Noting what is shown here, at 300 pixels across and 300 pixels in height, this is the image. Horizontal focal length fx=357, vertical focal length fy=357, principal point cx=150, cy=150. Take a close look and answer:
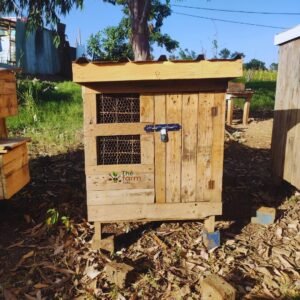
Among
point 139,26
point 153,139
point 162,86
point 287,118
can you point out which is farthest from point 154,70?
point 139,26

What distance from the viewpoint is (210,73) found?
9.24ft

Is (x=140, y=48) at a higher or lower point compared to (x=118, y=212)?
higher

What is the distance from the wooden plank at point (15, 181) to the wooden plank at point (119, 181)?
0.70 meters

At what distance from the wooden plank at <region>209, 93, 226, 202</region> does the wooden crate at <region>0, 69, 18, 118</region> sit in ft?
6.33

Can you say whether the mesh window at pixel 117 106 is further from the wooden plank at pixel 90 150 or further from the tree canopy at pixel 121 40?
the tree canopy at pixel 121 40

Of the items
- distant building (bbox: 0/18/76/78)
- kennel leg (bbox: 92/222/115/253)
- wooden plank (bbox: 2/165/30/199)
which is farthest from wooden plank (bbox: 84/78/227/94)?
distant building (bbox: 0/18/76/78)

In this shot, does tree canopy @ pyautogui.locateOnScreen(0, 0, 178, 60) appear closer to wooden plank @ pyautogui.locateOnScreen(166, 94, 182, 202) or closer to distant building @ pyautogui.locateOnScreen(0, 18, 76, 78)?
wooden plank @ pyautogui.locateOnScreen(166, 94, 182, 202)

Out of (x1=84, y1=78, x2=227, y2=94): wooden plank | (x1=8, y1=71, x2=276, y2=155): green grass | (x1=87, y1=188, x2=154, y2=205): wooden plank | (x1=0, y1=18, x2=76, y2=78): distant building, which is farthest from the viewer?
(x1=0, y1=18, x2=76, y2=78): distant building

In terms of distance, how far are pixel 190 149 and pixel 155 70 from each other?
78 cm

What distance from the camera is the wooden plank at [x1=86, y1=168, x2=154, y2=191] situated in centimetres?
317

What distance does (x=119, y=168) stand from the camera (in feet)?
10.4

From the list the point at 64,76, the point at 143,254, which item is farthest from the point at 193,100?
the point at 64,76

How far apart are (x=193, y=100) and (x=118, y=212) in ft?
3.94

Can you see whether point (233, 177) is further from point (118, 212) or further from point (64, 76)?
point (64, 76)
